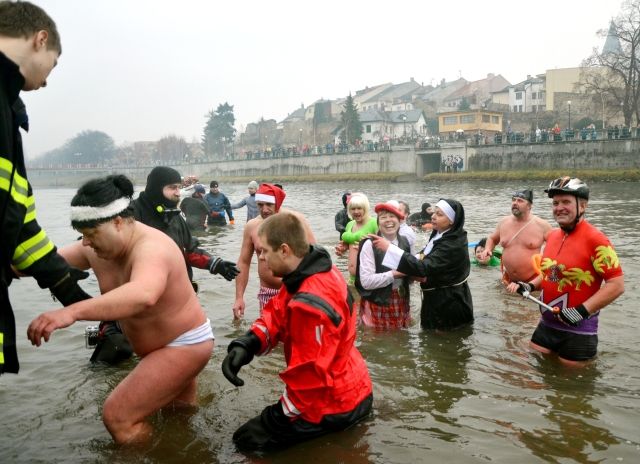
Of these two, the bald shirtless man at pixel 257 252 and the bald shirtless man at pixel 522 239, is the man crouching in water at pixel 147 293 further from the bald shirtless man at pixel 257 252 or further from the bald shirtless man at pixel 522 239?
the bald shirtless man at pixel 522 239

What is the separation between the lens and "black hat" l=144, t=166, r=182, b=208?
605 centimetres

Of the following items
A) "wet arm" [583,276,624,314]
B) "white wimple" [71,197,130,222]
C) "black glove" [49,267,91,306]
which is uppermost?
"white wimple" [71,197,130,222]

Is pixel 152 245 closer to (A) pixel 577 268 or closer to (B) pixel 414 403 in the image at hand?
(B) pixel 414 403

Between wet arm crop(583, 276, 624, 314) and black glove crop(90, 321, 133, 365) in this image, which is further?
black glove crop(90, 321, 133, 365)

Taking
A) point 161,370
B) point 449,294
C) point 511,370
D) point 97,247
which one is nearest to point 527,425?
point 511,370

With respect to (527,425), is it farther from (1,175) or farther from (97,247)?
(1,175)

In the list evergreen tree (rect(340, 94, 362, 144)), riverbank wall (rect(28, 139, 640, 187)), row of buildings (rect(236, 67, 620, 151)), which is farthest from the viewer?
evergreen tree (rect(340, 94, 362, 144))

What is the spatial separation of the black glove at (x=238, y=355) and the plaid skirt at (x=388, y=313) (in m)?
3.18

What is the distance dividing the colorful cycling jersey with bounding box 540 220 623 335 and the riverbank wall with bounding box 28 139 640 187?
2502cm

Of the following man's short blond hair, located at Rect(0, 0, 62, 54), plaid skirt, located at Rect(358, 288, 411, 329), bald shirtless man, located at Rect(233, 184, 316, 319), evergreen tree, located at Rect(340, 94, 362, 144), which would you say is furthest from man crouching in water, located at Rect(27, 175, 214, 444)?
evergreen tree, located at Rect(340, 94, 362, 144)

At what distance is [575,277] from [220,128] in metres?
115

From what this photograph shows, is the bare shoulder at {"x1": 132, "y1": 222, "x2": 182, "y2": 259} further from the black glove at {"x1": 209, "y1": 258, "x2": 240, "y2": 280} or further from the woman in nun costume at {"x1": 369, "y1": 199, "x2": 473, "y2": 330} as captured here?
the woman in nun costume at {"x1": 369, "y1": 199, "x2": 473, "y2": 330}

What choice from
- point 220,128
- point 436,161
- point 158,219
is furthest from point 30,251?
point 220,128

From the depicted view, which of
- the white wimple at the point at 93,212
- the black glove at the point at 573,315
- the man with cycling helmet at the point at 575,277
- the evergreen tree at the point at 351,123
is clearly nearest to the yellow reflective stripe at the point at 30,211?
the white wimple at the point at 93,212
